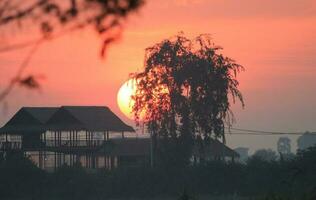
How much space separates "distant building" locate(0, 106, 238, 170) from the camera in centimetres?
6475

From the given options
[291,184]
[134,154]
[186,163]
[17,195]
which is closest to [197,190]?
[186,163]

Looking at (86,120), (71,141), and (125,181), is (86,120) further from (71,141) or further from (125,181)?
(125,181)

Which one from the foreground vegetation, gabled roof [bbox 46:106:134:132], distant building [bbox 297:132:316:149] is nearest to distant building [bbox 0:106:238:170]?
gabled roof [bbox 46:106:134:132]

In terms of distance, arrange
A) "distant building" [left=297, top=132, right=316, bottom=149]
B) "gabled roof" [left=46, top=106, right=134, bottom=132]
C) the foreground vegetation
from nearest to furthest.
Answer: the foreground vegetation < "gabled roof" [left=46, top=106, right=134, bottom=132] < "distant building" [left=297, top=132, right=316, bottom=149]

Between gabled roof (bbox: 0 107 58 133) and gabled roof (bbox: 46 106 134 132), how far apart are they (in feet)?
3.39

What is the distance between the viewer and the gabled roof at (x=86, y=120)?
6569 centimetres

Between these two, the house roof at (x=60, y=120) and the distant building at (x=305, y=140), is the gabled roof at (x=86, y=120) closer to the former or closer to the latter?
the house roof at (x=60, y=120)

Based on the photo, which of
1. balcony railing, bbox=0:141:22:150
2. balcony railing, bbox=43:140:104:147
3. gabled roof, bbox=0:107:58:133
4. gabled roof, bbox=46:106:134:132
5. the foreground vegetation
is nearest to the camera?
the foreground vegetation

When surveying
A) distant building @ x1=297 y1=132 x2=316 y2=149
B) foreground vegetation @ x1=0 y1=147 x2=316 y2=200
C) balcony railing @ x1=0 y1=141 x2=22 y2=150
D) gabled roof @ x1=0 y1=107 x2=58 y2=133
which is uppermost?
distant building @ x1=297 y1=132 x2=316 y2=149

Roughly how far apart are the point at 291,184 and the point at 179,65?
2456cm

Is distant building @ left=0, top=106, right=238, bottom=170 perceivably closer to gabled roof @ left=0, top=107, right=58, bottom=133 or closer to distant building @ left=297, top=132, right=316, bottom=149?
gabled roof @ left=0, top=107, right=58, bottom=133

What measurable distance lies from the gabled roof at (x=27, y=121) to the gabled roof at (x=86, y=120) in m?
1.03

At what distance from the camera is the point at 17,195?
5344cm

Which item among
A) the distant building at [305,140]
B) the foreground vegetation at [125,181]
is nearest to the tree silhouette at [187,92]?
the foreground vegetation at [125,181]
